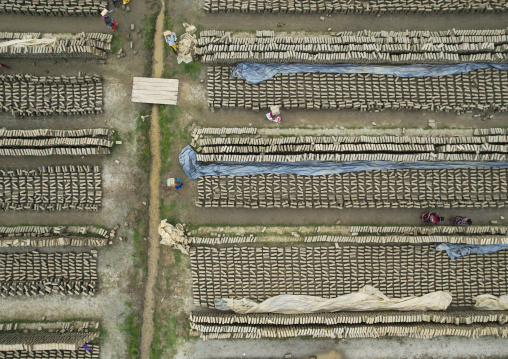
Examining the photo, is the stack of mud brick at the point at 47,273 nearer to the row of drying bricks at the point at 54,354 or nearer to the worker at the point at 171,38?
the row of drying bricks at the point at 54,354

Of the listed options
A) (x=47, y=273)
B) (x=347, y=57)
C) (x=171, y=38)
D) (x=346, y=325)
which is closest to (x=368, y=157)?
(x=347, y=57)

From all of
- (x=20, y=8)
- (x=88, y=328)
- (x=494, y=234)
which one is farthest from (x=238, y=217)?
(x=20, y=8)

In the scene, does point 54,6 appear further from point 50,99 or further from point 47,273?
point 47,273

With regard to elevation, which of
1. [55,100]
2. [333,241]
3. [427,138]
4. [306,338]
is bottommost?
[306,338]

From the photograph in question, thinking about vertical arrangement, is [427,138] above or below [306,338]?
above

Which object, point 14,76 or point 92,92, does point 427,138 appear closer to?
point 92,92
